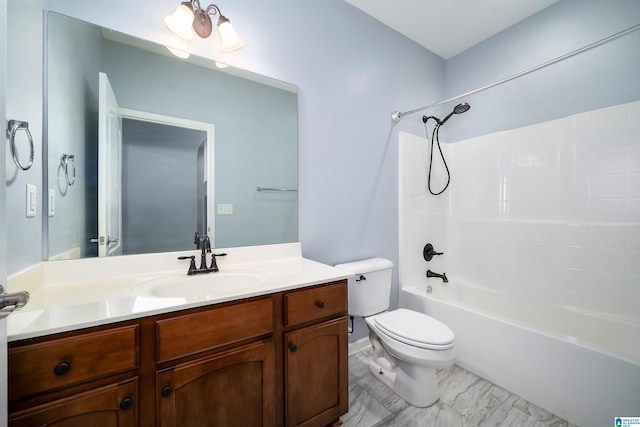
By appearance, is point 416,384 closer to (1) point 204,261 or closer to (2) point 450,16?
(1) point 204,261

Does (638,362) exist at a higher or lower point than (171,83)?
lower

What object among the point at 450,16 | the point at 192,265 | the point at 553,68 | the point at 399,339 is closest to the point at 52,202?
the point at 192,265

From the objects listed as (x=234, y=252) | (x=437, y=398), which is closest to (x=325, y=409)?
(x=437, y=398)

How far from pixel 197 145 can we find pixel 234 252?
62 centimetres

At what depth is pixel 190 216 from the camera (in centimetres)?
135

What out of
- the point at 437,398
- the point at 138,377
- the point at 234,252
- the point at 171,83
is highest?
the point at 171,83

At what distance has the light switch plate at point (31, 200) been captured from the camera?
942mm

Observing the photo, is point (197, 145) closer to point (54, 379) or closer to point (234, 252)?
point (234, 252)

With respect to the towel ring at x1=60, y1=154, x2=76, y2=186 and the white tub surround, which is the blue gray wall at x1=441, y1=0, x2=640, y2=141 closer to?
the white tub surround

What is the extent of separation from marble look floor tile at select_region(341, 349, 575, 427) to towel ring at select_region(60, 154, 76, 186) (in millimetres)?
1743

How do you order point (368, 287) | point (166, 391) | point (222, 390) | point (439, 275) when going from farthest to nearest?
1. point (439, 275)
2. point (368, 287)
3. point (222, 390)
4. point (166, 391)

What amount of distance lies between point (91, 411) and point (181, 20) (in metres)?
1.57

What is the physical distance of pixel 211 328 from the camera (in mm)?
909

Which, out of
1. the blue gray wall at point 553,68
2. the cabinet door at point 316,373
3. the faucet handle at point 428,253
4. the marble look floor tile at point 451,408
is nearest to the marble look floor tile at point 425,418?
the marble look floor tile at point 451,408
